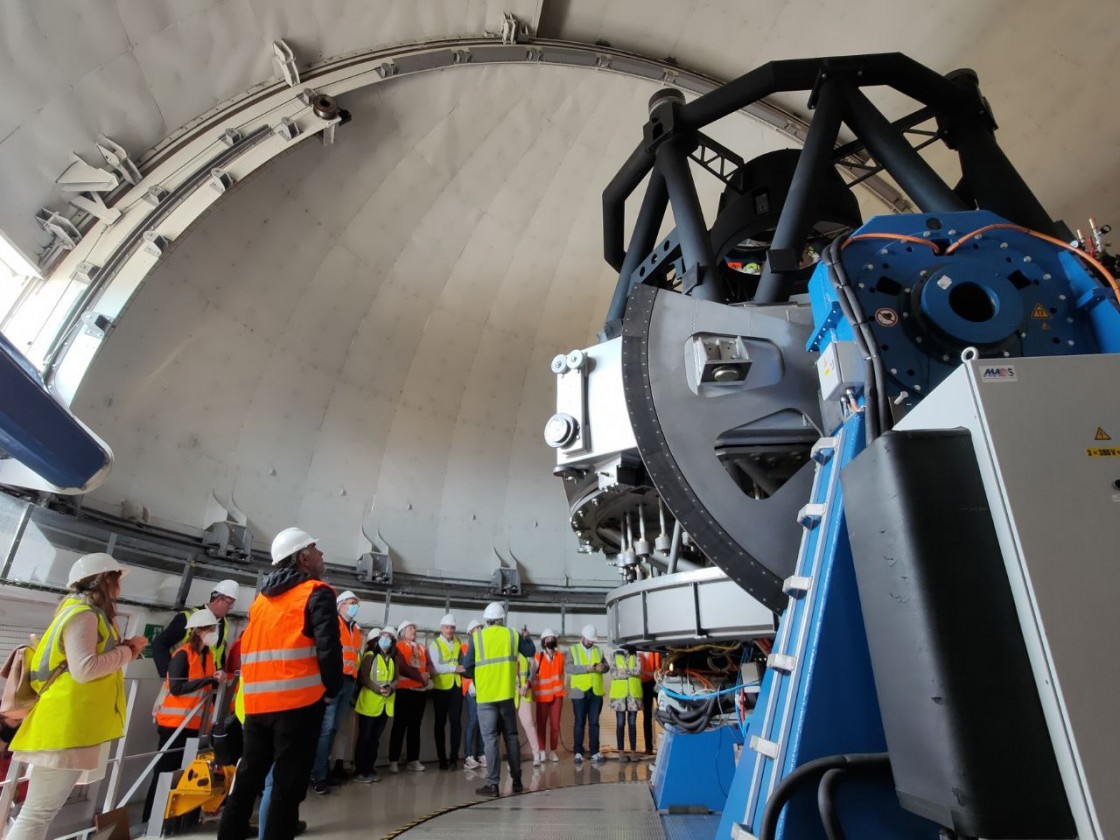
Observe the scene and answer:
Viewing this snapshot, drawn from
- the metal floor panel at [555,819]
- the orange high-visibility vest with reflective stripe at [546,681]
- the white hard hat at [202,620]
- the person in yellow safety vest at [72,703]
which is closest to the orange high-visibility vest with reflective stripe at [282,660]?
the person in yellow safety vest at [72,703]

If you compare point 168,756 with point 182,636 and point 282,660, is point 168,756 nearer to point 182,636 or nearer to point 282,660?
point 182,636

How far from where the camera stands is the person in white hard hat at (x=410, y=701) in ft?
24.9

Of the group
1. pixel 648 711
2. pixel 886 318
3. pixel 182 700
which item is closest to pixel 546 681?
pixel 648 711

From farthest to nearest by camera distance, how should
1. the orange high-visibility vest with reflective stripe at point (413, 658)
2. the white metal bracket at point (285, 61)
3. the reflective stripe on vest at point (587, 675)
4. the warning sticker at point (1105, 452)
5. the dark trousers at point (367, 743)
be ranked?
the reflective stripe on vest at point (587, 675)
the orange high-visibility vest with reflective stripe at point (413, 658)
the dark trousers at point (367, 743)
the white metal bracket at point (285, 61)
the warning sticker at point (1105, 452)

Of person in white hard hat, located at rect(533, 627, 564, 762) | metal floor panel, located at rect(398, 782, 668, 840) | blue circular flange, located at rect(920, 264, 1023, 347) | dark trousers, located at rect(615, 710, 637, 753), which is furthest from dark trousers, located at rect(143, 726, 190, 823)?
dark trousers, located at rect(615, 710, 637, 753)

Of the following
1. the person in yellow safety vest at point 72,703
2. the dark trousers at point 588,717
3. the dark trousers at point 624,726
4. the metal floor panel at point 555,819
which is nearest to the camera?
the person in yellow safety vest at point 72,703

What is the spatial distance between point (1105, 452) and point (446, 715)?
327 inches

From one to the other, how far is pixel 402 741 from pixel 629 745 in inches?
138

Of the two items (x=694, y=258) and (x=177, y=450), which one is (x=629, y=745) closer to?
(x=177, y=450)

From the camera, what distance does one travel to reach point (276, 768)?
2982mm

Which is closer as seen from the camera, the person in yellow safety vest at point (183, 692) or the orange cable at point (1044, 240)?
the orange cable at point (1044, 240)

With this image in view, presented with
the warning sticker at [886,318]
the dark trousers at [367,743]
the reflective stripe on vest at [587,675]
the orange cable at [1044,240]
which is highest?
the orange cable at [1044,240]

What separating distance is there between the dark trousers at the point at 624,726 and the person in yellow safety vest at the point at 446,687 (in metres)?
2.48

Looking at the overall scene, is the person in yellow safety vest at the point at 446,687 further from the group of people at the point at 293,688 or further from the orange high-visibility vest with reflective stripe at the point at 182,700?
the orange high-visibility vest with reflective stripe at the point at 182,700
